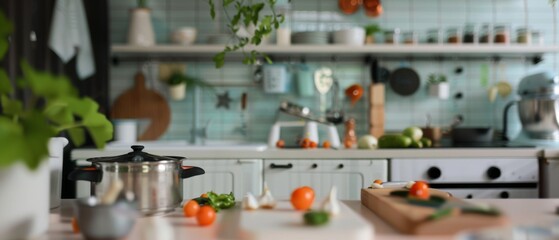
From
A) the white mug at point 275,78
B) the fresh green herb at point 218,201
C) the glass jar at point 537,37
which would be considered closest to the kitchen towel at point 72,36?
the white mug at point 275,78

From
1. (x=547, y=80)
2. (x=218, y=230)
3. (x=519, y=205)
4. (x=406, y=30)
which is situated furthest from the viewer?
(x=406, y=30)

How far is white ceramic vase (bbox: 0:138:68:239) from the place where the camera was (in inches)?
38.1

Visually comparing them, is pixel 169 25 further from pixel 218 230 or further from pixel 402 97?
pixel 218 230

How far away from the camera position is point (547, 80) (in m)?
3.14

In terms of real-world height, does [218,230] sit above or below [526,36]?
below

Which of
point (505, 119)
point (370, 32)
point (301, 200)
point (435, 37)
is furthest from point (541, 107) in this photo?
point (301, 200)

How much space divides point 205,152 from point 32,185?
1922mm

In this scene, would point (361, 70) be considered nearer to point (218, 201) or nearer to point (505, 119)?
point (505, 119)

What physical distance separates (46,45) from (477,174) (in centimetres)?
239

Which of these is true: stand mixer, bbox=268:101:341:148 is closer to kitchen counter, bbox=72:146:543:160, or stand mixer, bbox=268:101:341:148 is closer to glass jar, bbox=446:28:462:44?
kitchen counter, bbox=72:146:543:160

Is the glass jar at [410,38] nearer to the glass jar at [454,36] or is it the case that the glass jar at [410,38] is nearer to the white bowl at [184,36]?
the glass jar at [454,36]

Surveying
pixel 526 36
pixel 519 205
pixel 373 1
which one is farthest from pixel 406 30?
pixel 519 205

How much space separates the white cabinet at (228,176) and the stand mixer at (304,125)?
0.39m

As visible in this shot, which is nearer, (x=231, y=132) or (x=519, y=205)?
(x=519, y=205)
